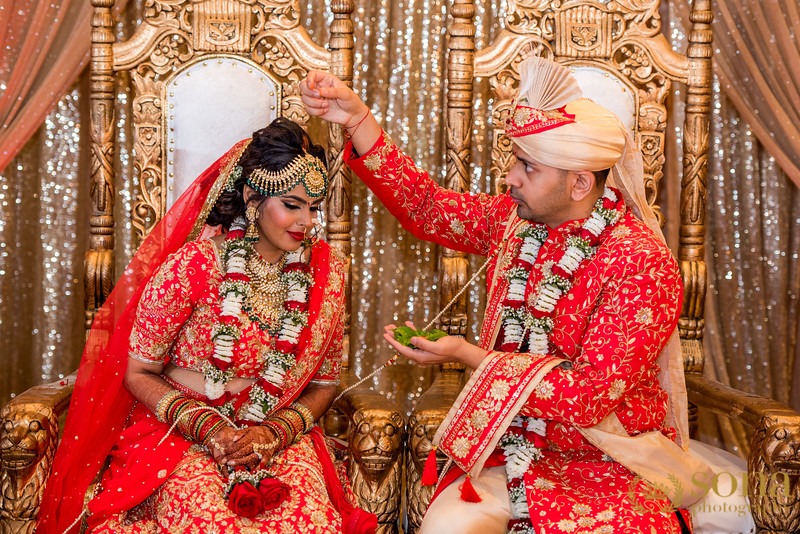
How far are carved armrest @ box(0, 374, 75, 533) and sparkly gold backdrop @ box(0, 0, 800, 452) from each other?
3.87ft

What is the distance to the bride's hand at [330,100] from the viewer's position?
2.71 meters

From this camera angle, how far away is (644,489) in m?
2.36

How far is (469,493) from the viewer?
235cm

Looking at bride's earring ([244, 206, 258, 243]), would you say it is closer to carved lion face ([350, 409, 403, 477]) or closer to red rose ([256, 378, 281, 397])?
red rose ([256, 378, 281, 397])

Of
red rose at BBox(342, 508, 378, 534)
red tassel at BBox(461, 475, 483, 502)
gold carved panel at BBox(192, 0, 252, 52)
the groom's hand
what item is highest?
gold carved panel at BBox(192, 0, 252, 52)

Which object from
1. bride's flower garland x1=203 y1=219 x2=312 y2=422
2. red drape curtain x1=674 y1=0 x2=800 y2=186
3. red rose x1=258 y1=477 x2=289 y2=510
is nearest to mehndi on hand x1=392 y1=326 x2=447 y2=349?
bride's flower garland x1=203 y1=219 x2=312 y2=422

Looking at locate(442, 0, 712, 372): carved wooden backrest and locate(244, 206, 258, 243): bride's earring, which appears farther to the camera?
locate(442, 0, 712, 372): carved wooden backrest

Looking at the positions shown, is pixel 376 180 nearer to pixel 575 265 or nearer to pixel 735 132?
pixel 575 265

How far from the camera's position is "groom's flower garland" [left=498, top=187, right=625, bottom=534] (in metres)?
2.43

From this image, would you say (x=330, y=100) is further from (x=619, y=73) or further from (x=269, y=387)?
(x=619, y=73)

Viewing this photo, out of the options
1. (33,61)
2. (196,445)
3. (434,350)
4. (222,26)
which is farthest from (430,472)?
(33,61)

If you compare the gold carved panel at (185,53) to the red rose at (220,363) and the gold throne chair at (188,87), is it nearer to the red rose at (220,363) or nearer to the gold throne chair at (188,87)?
the gold throne chair at (188,87)

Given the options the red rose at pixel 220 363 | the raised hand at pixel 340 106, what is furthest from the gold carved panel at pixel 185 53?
the red rose at pixel 220 363

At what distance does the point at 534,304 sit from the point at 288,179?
0.82 metres
